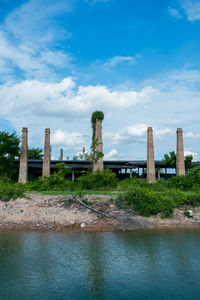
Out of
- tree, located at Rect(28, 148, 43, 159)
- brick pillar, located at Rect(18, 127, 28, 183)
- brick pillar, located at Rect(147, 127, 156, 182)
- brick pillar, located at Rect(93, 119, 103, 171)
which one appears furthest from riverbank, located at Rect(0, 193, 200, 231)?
tree, located at Rect(28, 148, 43, 159)

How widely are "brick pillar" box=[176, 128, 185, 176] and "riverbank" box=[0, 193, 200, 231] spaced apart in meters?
17.4

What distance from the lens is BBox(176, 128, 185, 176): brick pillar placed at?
117 feet

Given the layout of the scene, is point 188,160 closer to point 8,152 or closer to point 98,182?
point 98,182

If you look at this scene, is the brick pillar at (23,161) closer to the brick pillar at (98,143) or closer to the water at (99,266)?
the brick pillar at (98,143)

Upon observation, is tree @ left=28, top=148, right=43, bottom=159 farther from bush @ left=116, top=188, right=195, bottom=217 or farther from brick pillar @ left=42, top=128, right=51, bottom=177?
bush @ left=116, top=188, right=195, bottom=217

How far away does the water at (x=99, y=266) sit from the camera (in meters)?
7.40

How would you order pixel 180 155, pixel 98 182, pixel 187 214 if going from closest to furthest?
pixel 187 214 → pixel 98 182 → pixel 180 155

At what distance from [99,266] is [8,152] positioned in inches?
1142

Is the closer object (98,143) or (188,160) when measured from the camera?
(98,143)

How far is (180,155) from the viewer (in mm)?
36000

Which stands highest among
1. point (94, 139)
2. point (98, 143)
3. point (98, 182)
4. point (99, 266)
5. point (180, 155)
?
point (94, 139)

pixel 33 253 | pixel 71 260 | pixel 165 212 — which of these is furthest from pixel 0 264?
pixel 165 212

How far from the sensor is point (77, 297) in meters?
7.09

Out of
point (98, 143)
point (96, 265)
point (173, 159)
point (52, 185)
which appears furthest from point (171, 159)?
point (96, 265)
